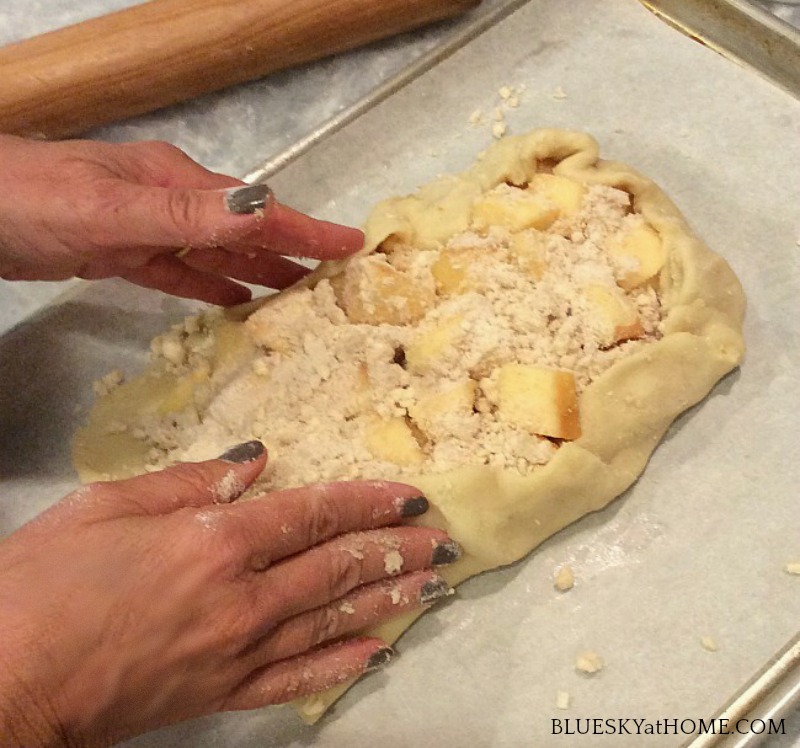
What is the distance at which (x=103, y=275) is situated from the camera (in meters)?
1.48

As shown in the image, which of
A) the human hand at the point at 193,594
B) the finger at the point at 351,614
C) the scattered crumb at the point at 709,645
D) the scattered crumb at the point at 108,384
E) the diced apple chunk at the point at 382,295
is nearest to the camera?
the human hand at the point at 193,594

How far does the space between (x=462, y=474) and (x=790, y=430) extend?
1.98 feet

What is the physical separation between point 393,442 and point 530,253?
42 centimetres

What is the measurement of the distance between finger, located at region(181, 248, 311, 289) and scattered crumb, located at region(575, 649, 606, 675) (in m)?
0.83

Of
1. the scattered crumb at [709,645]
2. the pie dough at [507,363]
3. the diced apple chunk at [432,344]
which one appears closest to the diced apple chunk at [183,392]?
the pie dough at [507,363]

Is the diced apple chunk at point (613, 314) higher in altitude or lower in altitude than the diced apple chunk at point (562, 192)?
lower

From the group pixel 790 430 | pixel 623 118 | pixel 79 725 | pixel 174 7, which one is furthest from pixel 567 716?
pixel 174 7

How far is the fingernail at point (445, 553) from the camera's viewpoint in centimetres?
128

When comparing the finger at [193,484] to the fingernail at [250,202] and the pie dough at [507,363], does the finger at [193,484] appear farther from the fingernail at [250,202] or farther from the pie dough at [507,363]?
the fingernail at [250,202]

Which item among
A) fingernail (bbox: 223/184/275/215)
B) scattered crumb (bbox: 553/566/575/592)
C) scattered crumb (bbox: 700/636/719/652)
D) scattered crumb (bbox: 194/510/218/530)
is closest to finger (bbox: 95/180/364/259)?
fingernail (bbox: 223/184/275/215)

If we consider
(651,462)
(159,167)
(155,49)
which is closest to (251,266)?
(159,167)

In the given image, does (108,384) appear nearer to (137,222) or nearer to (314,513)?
(137,222)

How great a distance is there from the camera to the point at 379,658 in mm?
1292

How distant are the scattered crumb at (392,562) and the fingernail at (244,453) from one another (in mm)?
245
